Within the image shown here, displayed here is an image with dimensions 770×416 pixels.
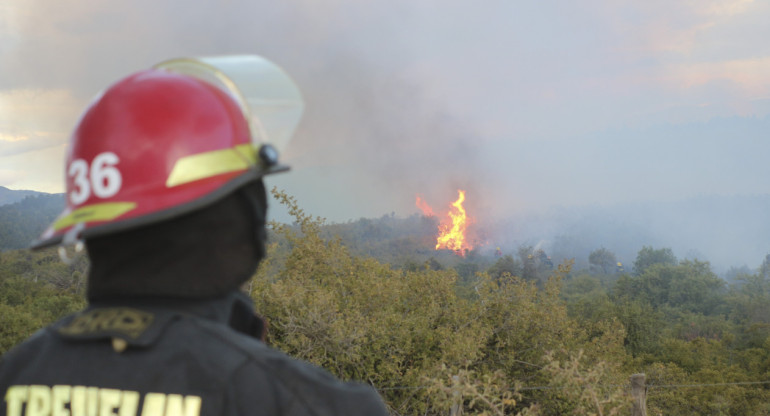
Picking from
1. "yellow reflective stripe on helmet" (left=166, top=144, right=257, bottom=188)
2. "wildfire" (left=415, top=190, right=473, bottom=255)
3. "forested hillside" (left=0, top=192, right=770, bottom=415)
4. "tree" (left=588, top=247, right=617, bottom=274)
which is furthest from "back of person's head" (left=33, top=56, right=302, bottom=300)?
"tree" (left=588, top=247, right=617, bottom=274)

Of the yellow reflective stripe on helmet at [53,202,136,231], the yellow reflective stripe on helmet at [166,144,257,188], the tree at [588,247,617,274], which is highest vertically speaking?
the tree at [588,247,617,274]

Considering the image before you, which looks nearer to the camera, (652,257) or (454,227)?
(454,227)

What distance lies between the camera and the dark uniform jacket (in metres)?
0.97

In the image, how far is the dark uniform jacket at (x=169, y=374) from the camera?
3.17 feet

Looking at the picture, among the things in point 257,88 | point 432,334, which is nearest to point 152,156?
point 257,88

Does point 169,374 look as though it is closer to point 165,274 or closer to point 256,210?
point 165,274

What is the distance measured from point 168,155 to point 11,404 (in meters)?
0.54

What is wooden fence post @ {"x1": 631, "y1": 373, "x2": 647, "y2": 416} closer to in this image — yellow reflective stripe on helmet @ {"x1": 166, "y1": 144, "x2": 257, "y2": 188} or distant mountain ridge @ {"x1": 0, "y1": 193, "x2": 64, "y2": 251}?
yellow reflective stripe on helmet @ {"x1": 166, "y1": 144, "x2": 257, "y2": 188}

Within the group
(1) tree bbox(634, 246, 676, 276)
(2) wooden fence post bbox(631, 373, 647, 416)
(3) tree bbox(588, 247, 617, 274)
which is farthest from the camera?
(3) tree bbox(588, 247, 617, 274)

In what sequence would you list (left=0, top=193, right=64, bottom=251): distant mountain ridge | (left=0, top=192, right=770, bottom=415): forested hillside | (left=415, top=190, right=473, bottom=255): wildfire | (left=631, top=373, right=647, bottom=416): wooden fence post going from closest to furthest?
1. (left=631, top=373, right=647, bottom=416): wooden fence post
2. (left=0, top=192, right=770, bottom=415): forested hillside
3. (left=415, top=190, right=473, bottom=255): wildfire
4. (left=0, top=193, right=64, bottom=251): distant mountain ridge

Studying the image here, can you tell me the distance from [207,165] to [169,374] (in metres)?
0.38

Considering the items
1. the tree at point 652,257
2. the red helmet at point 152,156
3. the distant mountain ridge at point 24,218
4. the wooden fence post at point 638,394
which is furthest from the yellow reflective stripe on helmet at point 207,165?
the tree at point 652,257

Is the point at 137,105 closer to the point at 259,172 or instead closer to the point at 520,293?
the point at 259,172

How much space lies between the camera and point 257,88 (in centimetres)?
135
